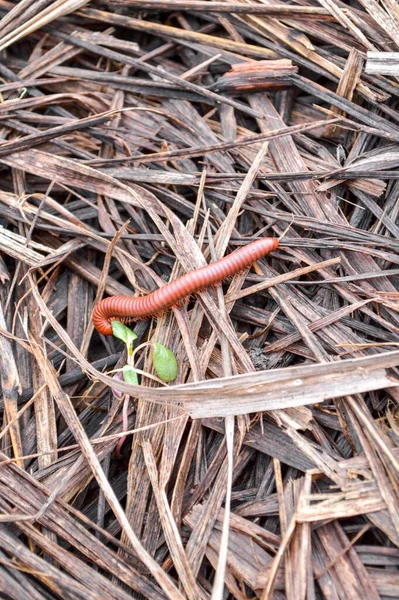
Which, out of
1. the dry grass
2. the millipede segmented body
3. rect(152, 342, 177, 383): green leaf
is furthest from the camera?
the millipede segmented body

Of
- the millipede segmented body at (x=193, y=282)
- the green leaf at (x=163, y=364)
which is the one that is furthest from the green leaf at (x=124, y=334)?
the green leaf at (x=163, y=364)

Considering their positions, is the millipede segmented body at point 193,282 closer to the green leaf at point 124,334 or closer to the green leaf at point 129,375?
the green leaf at point 124,334

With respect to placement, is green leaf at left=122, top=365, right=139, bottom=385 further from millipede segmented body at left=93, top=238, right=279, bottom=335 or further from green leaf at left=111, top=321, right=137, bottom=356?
millipede segmented body at left=93, top=238, right=279, bottom=335

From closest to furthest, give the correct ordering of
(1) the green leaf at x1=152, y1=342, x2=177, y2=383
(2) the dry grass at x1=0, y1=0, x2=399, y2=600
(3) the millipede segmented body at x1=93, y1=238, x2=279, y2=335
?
(2) the dry grass at x1=0, y1=0, x2=399, y2=600, (1) the green leaf at x1=152, y1=342, x2=177, y2=383, (3) the millipede segmented body at x1=93, y1=238, x2=279, y2=335

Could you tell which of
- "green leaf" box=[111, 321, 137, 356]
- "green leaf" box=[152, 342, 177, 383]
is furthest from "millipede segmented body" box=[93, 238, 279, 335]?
"green leaf" box=[152, 342, 177, 383]

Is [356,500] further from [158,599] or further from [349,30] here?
[349,30]

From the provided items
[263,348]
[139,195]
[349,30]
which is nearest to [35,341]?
[139,195]

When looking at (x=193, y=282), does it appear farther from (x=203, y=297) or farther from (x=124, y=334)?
(x=124, y=334)
